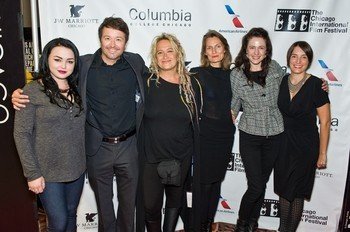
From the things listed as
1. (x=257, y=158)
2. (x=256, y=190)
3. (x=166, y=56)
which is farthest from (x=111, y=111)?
(x=256, y=190)

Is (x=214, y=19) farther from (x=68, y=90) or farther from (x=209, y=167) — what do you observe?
(x=68, y=90)

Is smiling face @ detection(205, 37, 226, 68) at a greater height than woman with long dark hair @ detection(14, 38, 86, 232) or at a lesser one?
greater

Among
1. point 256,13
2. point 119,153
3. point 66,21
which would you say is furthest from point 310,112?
point 66,21

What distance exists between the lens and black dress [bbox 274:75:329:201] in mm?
2326

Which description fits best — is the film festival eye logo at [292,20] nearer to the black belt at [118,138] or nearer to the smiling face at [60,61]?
the black belt at [118,138]

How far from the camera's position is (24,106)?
1834mm

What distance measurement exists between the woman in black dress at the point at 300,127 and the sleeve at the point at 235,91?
30cm

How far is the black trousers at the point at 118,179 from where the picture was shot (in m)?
2.28

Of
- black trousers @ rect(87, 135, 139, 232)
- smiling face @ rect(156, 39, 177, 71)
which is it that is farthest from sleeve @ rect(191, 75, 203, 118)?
black trousers @ rect(87, 135, 139, 232)

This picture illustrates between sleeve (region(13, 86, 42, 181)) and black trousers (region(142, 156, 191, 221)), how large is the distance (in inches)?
28.1

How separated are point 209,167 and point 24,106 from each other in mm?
1337

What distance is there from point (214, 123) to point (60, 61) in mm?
1122

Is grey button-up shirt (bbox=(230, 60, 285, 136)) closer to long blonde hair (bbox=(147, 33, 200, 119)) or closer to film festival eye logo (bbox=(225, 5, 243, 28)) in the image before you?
long blonde hair (bbox=(147, 33, 200, 119))

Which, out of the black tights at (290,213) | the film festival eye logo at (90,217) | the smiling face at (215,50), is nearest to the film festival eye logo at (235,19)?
the smiling face at (215,50)
